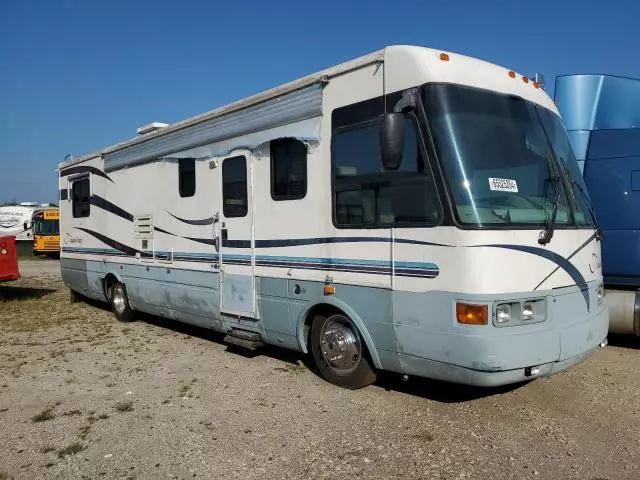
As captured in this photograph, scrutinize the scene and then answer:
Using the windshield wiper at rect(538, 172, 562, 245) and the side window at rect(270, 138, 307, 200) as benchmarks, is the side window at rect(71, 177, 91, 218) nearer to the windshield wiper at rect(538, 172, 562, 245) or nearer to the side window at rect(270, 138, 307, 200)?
the side window at rect(270, 138, 307, 200)

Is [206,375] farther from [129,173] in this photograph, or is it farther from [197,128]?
[129,173]

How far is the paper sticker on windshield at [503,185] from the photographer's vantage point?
14.9 ft

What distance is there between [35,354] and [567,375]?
20.5ft

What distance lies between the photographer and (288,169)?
589cm

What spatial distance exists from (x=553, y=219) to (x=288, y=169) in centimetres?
257

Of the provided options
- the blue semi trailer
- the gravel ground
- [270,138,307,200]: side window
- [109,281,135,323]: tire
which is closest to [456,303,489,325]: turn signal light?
the gravel ground

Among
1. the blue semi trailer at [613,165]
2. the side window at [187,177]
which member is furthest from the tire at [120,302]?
the blue semi trailer at [613,165]

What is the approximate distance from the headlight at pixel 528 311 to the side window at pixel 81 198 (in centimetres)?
814

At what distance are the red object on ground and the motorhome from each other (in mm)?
6852

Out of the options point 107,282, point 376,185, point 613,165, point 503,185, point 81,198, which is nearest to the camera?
point 503,185

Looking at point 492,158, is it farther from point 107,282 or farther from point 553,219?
point 107,282

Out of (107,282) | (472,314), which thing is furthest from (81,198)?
(472,314)

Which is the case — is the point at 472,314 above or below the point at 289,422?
above

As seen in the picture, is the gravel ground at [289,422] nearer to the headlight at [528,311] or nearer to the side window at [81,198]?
the headlight at [528,311]
